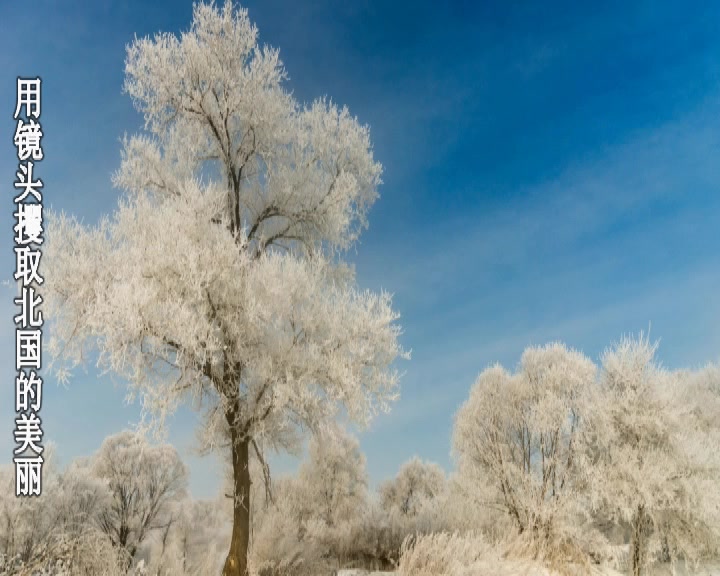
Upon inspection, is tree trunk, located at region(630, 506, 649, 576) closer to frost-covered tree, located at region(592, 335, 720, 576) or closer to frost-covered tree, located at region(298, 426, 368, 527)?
frost-covered tree, located at region(592, 335, 720, 576)

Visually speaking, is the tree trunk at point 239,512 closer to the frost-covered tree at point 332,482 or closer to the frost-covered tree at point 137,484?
the frost-covered tree at point 137,484

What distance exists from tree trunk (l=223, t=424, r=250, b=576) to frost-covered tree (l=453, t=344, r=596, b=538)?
6.48 metres

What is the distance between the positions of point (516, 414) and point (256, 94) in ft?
34.2

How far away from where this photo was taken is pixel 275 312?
969 centimetres

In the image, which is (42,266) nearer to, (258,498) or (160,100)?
(160,100)

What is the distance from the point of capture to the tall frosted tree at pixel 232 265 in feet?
29.2

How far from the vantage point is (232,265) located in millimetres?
9250

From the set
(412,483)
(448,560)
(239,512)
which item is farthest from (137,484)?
(448,560)

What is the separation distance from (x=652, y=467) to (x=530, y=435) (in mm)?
3179

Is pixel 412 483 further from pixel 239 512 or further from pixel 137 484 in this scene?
pixel 239 512

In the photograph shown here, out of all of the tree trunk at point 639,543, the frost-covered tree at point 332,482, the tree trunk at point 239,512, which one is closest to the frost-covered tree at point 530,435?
the tree trunk at point 639,543

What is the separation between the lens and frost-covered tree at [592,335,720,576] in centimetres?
1445

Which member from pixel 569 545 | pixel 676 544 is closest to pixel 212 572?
pixel 569 545

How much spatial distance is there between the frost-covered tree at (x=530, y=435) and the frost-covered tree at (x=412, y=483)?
16623 millimetres
